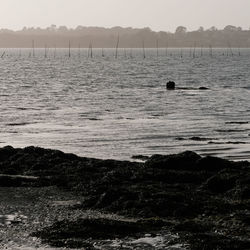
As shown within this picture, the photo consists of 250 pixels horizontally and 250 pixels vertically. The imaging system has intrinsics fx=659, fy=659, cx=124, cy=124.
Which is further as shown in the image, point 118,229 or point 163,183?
point 163,183

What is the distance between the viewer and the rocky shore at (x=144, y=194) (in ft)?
49.8

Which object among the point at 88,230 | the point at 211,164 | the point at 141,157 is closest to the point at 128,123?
the point at 141,157

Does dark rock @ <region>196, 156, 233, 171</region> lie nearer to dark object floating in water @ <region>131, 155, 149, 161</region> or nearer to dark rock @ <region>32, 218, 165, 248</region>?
dark object floating in water @ <region>131, 155, 149, 161</region>

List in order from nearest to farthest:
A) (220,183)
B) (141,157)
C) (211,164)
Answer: (220,183)
(211,164)
(141,157)

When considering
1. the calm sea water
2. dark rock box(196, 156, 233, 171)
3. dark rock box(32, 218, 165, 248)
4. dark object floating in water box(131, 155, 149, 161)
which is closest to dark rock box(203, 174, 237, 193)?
dark rock box(196, 156, 233, 171)

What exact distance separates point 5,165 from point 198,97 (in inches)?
1923

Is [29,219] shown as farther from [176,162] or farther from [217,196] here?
[176,162]

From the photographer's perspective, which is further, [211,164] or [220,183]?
[211,164]

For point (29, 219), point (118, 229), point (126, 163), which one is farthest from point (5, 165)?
point (118, 229)

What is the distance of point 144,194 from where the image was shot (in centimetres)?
1888

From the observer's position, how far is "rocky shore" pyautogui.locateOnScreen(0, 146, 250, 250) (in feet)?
49.8

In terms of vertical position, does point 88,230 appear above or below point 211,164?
above

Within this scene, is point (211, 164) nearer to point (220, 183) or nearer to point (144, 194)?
point (220, 183)

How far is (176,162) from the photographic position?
79.9 feet
